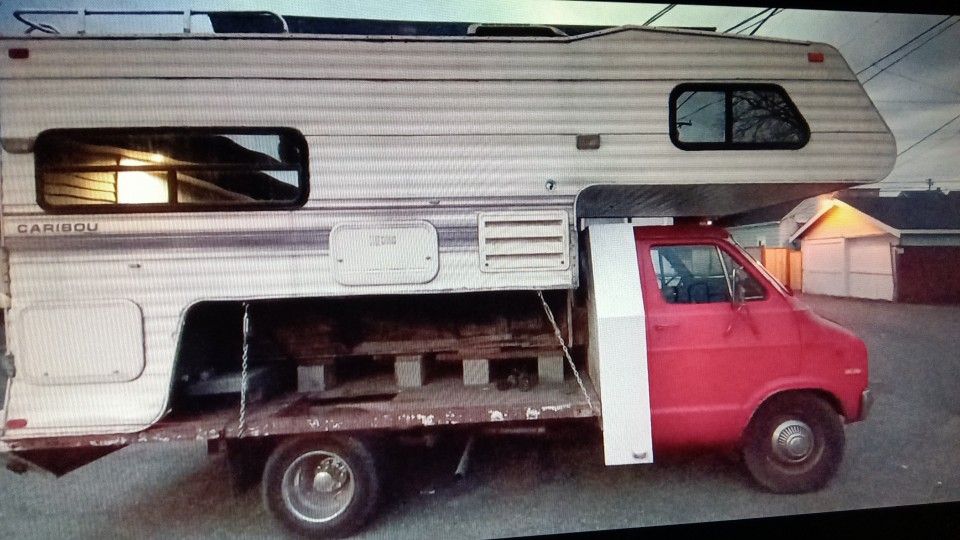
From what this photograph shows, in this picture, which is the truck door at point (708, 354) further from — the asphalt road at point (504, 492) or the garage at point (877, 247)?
the garage at point (877, 247)

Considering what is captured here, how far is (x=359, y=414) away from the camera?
9.08 ft

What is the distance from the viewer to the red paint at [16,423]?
2.52 meters

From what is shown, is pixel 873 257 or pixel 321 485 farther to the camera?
pixel 873 257

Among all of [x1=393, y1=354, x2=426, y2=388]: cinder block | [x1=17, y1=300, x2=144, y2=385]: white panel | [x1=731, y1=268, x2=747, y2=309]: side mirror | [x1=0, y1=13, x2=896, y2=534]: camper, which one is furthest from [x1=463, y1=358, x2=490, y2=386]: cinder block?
[x1=17, y1=300, x2=144, y2=385]: white panel

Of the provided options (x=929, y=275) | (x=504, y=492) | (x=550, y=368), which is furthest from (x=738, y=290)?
(x=929, y=275)

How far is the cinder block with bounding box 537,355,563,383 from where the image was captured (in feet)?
10.6

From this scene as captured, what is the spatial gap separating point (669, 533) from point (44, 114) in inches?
164

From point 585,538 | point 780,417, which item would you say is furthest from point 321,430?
point 780,417

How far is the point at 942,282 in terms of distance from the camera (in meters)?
5.79

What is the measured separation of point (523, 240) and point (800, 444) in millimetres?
2258

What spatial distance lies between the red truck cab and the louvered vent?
2.06 feet

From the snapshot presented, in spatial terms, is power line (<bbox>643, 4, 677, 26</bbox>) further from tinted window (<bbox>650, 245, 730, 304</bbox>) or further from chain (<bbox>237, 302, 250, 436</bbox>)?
chain (<bbox>237, 302, 250, 436</bbox>)

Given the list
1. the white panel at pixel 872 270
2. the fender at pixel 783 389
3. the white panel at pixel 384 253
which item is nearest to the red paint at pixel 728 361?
the fender at pixel 783 389

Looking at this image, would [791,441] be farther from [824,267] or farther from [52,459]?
[824,267]
